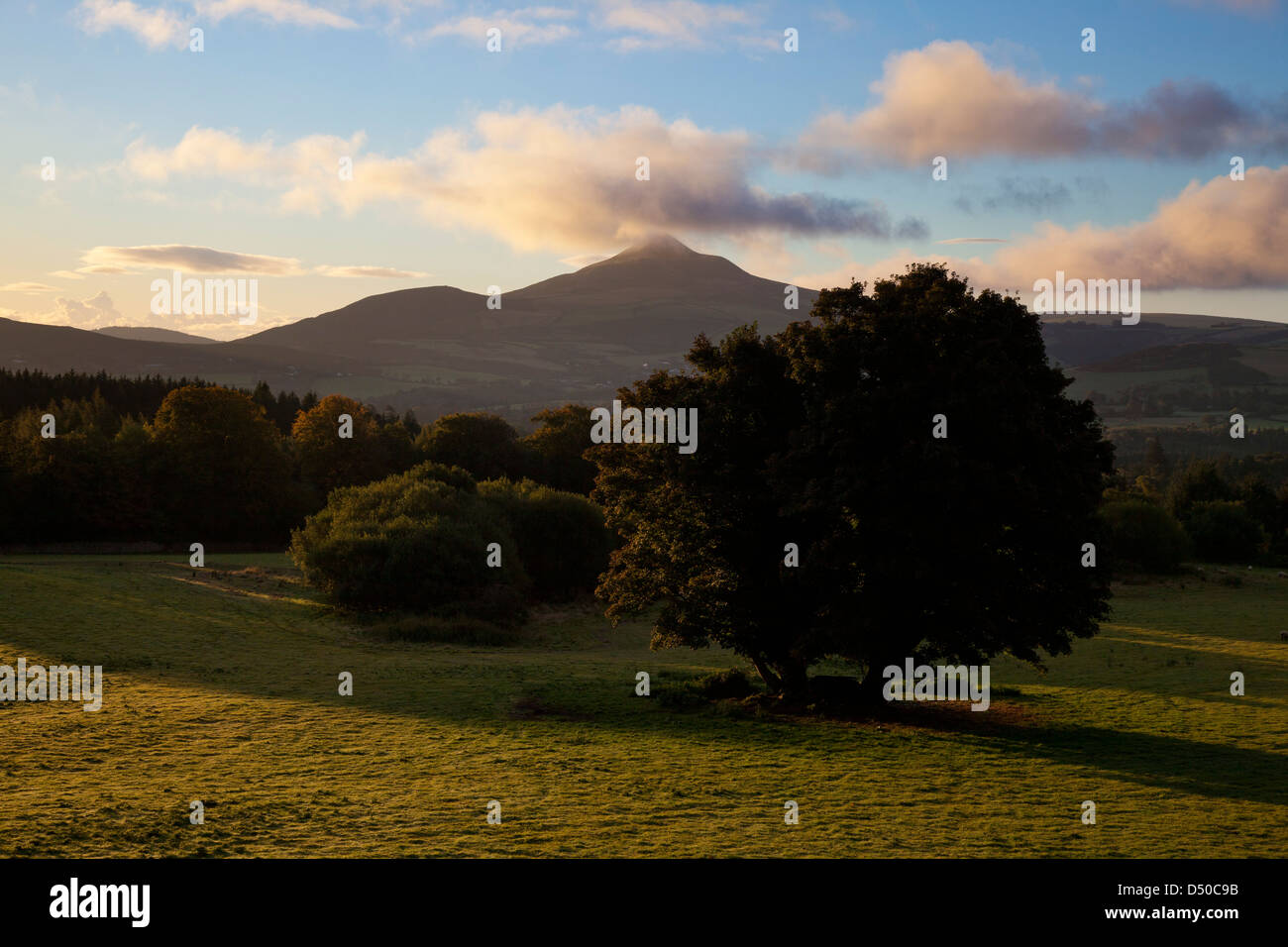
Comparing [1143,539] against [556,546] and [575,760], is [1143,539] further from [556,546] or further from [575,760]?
[575,760]

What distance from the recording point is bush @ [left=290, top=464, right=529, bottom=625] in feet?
170

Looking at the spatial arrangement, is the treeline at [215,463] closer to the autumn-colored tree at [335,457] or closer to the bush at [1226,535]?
the autumn-colored tree at [335,457]

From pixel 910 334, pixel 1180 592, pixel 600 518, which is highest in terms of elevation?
pixel 910 334

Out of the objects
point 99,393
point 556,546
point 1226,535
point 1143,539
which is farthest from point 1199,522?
point 99,393

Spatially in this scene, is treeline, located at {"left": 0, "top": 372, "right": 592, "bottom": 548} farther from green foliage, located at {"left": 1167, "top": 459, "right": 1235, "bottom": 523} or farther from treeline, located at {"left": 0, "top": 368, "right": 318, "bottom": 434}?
green foliage, located at {"left": 1167, "top": 459, "right": 1235, "bottom": 523}

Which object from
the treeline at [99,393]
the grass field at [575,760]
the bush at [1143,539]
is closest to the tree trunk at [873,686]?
the grass field at [575,760]

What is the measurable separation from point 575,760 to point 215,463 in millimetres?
80346

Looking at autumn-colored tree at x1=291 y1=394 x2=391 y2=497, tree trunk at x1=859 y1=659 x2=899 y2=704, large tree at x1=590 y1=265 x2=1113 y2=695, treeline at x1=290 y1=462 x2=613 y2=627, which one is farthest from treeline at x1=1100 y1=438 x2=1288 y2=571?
autumn-colored tree at x1=291 y1=394 x2=391 y2=497

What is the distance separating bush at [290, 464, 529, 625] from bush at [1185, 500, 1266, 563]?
73885 millimetres

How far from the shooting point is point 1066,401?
25.1 meters

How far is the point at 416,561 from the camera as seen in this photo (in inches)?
2053
